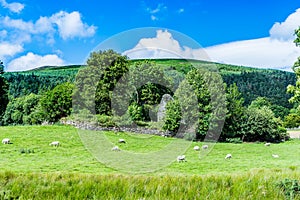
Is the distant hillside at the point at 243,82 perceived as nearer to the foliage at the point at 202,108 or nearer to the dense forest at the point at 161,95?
the dense forest at the point at 161,95

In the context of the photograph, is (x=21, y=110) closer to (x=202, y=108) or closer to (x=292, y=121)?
(x=202, y=108)

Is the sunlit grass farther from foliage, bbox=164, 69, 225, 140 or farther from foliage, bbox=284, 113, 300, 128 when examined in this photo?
foliage, bbox=284, 113, 300, 128

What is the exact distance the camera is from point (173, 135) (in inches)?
1352

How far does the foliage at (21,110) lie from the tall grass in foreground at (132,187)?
74.9 metres

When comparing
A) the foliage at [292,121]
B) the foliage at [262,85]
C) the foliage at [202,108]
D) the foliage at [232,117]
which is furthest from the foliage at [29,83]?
the foliage at [202,108]

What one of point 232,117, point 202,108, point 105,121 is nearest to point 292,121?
point 232,117

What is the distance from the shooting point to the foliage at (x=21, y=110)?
7912 centimetres

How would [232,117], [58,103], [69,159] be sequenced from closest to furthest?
[69,159]
[232,117]
[58,103]

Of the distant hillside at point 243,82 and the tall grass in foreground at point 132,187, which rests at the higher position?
the distant hillside at point 243,82

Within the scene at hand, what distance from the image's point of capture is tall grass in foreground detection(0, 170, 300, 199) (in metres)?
3.90

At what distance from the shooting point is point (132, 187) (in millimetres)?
4141

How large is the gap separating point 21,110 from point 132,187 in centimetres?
8749

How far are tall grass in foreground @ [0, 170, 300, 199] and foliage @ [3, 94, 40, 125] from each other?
2947 inches

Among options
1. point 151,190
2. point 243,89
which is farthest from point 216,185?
point 243,89
